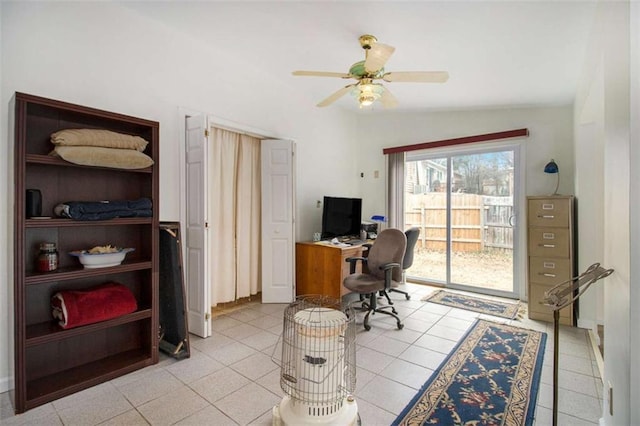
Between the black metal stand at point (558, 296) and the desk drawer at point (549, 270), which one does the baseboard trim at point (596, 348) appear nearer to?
the desk drawer at point (549, 270)

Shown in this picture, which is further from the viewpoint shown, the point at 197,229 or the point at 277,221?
the point at 277,221

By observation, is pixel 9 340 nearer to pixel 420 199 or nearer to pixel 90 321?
pixel 90 321

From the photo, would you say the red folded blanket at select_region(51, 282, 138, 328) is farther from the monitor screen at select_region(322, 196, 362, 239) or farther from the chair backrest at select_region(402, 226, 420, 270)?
the chair backrest at select_region(402, 226, 420, 270)

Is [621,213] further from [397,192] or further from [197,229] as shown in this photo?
[397,192]

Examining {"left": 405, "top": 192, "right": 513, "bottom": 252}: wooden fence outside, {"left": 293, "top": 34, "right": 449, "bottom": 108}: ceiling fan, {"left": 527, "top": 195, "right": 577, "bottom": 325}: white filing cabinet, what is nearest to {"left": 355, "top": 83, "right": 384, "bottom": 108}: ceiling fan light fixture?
{"left": 293, "top": 34, "right": 449, "bottom": 108}: ceiling fan

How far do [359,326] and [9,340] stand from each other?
2.81 meters

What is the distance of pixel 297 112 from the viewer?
4402mm

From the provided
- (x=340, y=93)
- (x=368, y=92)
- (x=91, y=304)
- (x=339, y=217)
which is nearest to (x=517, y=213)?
(x=339, y=217)

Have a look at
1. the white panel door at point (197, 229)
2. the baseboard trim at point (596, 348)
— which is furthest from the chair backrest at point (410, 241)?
the white panel door at point (197, 229)

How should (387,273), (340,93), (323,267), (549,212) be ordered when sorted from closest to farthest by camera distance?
(340,93), (387,273), (549,212), (323,267)

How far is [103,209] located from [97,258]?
35 centimetres

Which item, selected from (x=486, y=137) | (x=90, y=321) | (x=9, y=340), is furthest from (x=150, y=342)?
(x=486, y=137)

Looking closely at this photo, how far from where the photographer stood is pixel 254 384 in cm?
215

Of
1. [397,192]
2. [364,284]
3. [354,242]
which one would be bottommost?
[364,284]
